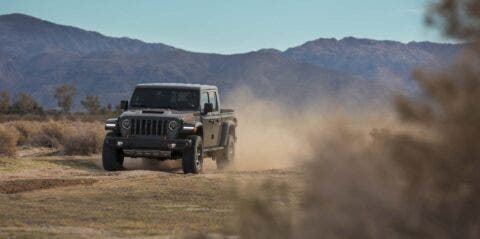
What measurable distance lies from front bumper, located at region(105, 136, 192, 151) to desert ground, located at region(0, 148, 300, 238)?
677 millimetres

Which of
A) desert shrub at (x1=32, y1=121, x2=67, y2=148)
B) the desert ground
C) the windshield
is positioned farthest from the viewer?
desert shrub at (x1=32, y1=121, x2=67, y2=148)

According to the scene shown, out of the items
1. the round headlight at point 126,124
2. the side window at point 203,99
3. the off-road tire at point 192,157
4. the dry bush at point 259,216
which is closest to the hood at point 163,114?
the round headlight at point 126,124

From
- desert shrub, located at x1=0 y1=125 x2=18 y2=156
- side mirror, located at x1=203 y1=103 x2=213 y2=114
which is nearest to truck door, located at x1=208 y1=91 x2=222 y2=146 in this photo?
side mirror, located at x1=203 y1=103 x2=213 y2=114

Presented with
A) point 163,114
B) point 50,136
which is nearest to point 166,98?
point 163,114

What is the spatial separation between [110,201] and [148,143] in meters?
5.93

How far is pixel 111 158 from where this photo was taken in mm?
23625

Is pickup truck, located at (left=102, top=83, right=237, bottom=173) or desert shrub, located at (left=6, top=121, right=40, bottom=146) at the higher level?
pickup truck, located at (left=102, top=83, right=237, bottom=173)

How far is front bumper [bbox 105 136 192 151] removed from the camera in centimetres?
2255

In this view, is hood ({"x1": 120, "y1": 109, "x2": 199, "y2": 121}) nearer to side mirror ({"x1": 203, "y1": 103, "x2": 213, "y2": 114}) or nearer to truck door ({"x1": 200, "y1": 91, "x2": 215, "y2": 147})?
side mirror ({"x1": 203, "y1": 103, "x2": 213, "y2": 114})

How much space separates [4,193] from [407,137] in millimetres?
12581

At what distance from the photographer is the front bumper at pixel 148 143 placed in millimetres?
22547

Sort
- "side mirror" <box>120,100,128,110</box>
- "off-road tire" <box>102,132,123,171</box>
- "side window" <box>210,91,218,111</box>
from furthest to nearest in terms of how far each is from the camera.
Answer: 1. "side window" <box>210,91,218,111</box>
2. "side mirror" <box>120,100,128,110</box>
3. "off-road tire" <box>102,132,123,171</box>

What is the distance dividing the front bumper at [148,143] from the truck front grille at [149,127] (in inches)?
5.8

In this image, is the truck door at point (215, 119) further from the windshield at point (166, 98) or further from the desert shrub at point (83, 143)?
the desert shrub at point (83, 143)
